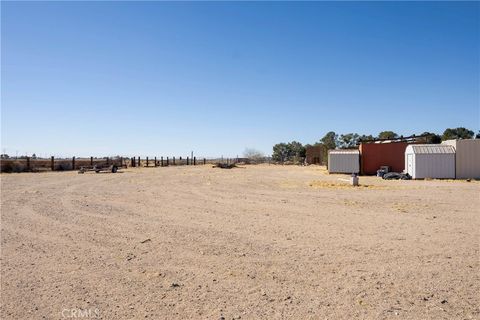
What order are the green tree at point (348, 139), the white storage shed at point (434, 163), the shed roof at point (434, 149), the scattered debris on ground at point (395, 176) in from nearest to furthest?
the white storage shed at point (434, 163), the shed roof at point (434, 149), the scattered debris on ground at point (395, 176), the green tree at point (348, 139)

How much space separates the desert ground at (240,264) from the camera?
507 cm

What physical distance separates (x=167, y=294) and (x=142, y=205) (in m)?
9.90

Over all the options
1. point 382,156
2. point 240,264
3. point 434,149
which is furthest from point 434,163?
A: point 240,264

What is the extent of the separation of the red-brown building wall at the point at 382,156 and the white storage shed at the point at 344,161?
2.43ft

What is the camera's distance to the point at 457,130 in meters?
85.7

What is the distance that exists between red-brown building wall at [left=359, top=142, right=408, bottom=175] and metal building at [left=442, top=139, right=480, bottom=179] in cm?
670

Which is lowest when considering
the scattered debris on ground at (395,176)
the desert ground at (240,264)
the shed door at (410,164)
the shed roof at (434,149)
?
the desert ground at (240,264)

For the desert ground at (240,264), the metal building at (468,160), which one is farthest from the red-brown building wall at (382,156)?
the desert ground at (240,264)

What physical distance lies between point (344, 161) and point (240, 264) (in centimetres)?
3589

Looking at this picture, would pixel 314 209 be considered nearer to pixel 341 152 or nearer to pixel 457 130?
pixel 341 152

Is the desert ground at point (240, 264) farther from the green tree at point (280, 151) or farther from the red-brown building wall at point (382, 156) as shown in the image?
the green tree at point (280, 151)

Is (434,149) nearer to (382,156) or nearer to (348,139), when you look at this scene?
(382,156)

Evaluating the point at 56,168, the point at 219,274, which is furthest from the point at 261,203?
the point at 56,168

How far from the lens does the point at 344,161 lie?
4100 centimetres
